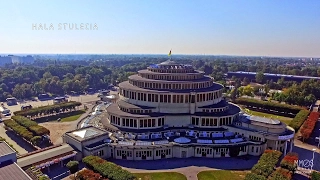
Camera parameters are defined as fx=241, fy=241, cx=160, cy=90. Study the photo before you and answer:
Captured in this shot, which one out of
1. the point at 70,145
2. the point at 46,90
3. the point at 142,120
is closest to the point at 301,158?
the point at 142,120

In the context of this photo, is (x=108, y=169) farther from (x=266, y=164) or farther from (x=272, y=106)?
(x=272, y=106)

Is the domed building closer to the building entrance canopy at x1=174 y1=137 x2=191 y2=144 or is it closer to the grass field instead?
the building entrance canopy at x1=174 y1=137 x2=191 y2=144

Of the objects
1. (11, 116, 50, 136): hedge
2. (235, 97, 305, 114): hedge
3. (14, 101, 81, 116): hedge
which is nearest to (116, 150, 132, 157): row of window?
(11, 116, 50, 136): hedge

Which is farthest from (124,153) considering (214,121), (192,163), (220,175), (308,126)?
(308,126)

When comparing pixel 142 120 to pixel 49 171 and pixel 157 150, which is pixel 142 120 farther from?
pixel 49 171

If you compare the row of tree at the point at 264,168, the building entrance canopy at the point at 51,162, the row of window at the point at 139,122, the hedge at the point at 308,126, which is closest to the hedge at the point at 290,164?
the row of tree at the point at 264,168
